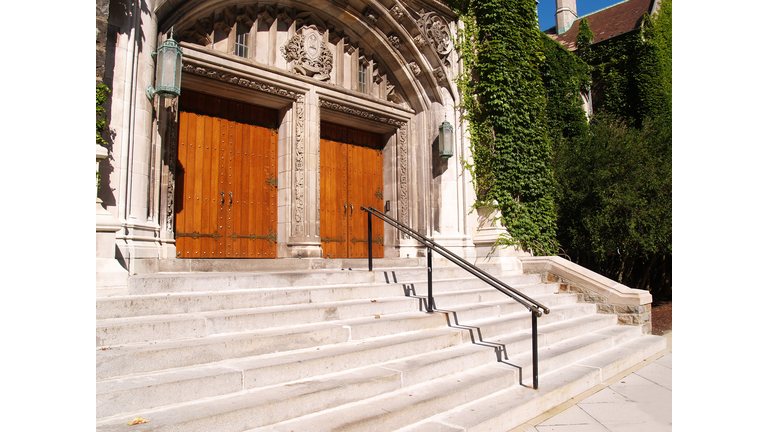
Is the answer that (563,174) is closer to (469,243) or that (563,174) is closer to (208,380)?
(469,243)

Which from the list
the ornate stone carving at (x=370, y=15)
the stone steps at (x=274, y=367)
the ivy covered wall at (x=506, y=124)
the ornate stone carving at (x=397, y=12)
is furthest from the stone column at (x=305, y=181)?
the ivy covered wall at (x=506, y=124)

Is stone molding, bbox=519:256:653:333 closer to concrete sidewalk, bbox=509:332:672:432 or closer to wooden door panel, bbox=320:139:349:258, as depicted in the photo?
concrete sidewalk, bbox=509:332:672:432

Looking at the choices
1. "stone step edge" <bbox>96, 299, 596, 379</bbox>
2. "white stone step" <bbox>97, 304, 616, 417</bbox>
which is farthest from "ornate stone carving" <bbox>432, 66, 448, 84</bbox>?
"stone step edge" <bbox>96, 299, 596, 379</bbox>

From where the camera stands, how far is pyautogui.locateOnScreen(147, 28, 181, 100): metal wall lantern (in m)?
5.20

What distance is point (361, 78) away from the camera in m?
8.28

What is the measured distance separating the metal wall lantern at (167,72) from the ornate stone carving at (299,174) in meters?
2.12

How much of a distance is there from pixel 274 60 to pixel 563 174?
625 cm

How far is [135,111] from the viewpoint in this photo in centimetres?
516

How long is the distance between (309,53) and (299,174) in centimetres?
192

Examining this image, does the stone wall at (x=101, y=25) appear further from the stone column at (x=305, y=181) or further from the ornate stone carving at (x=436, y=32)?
the ornate stone carving at (x=436, y=32)

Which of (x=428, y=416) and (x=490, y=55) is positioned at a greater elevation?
(x=490, y=55)

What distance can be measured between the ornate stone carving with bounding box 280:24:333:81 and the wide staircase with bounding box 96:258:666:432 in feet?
11.5

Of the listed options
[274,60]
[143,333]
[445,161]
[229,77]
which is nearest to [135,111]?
[229,77]

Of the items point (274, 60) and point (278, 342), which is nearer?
Answer: point (278, 342)
